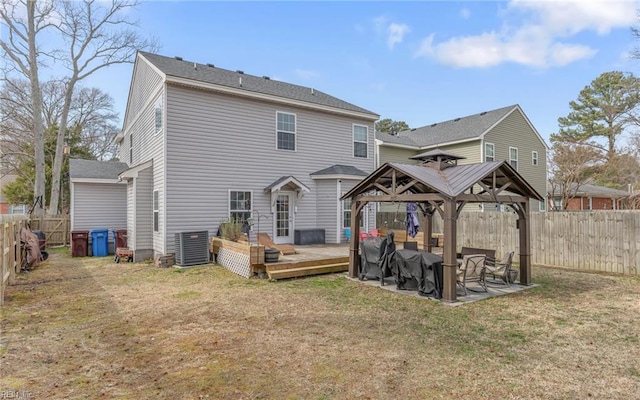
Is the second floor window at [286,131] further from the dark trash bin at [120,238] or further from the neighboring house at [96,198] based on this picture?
the neighboring house at [96,198]

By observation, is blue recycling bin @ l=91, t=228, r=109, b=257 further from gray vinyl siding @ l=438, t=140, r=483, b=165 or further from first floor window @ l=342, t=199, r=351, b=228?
gray vinyl siding @ l=438, t=140, r=483, b=165

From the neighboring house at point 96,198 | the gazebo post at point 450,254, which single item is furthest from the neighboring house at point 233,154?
the gazebo post at point 450,254

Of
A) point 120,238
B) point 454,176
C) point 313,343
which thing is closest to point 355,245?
point 454,176

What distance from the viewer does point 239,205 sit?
40.4 ft

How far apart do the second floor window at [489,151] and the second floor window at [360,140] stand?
28.4 feet

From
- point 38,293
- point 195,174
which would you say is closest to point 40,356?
point 38,293

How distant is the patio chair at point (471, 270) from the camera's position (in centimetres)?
723

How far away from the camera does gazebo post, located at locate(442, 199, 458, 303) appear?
21.5 feet

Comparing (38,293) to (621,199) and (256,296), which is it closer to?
(256,296)

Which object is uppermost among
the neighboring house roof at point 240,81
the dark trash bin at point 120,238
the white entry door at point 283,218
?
the neighboring house roof at point 240,81

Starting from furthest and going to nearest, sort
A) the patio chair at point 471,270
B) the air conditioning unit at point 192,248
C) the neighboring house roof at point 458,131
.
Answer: the neighboring house roof at point 458,131 < the air conditioning unit at point 192,248 < the patio chair at point 471,270

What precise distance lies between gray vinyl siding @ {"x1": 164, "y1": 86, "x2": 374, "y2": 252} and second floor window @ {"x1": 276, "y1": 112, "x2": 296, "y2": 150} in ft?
0.58

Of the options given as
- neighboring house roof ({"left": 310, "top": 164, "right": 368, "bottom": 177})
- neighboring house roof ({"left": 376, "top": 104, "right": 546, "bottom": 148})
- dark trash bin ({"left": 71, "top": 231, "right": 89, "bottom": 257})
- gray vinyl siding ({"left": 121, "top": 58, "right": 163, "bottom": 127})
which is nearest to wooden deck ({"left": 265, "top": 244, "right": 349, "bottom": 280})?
neighboring house roof ({"left": 310, "top": 164, "right": 368, "bottom": 177})

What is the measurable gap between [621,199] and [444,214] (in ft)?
115
